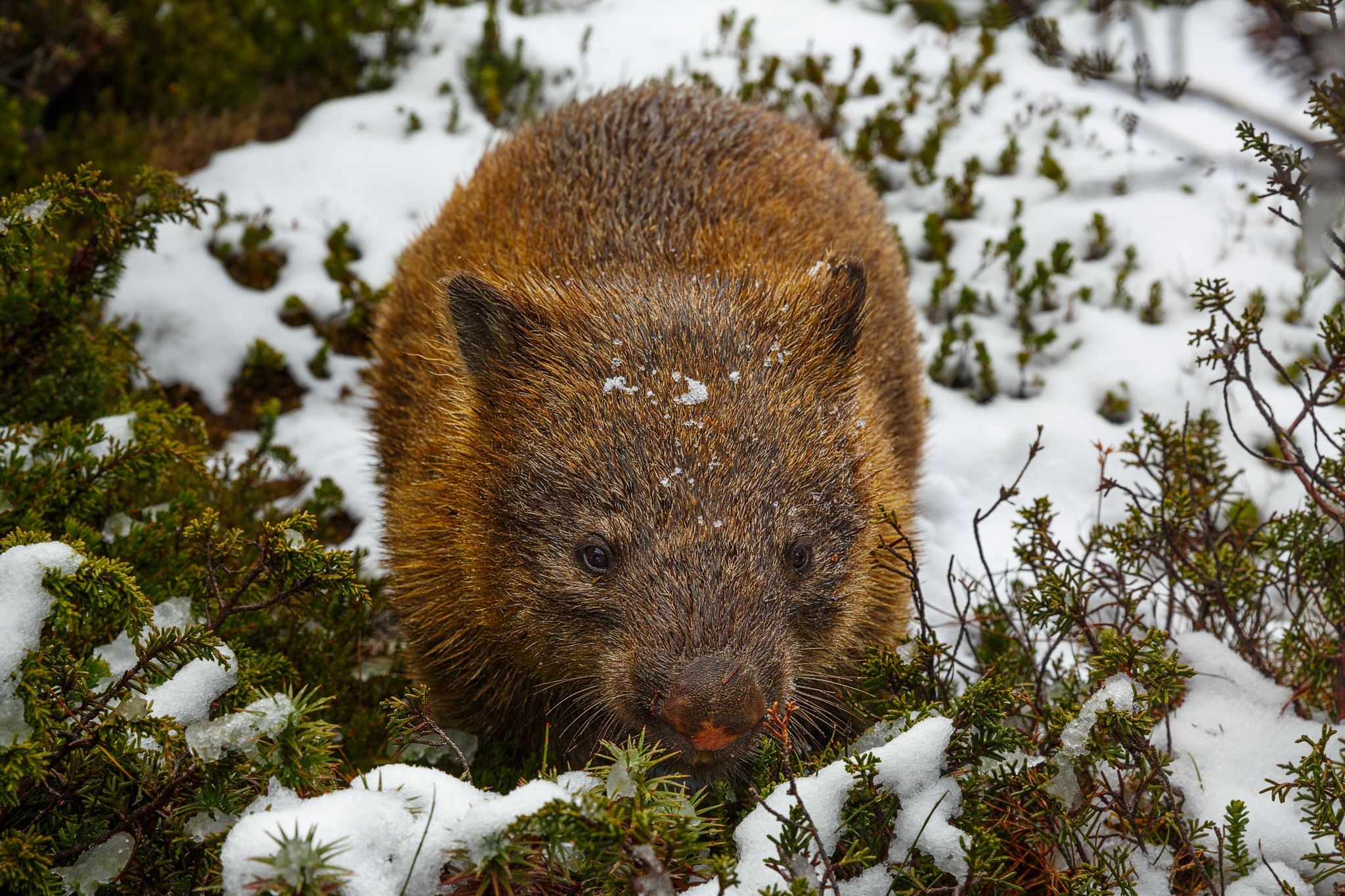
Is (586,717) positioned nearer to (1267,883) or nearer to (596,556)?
(596,556)

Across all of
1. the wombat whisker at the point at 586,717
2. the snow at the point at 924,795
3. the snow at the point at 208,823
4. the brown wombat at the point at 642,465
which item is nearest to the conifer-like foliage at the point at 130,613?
the snow at the point at 208,823

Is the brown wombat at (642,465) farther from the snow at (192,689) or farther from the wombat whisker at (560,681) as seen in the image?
the snow at (192,689)

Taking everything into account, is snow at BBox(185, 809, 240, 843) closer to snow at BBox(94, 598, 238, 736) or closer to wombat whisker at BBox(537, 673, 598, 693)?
snow at BBox(94, 598, 238, 736)

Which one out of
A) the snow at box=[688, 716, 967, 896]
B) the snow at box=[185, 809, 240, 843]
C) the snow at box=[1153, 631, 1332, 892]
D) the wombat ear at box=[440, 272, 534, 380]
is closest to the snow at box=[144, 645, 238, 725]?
the snow at box=[185, 809, 240, 843]

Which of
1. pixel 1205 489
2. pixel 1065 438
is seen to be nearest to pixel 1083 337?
pixel 1065 438

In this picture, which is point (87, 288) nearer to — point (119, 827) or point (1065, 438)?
point (119, 827)

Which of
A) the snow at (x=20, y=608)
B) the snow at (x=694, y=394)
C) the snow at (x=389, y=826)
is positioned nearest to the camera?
the snow at (x=389, y=826)

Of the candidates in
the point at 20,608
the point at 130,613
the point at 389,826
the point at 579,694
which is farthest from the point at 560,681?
the point at 20,608
